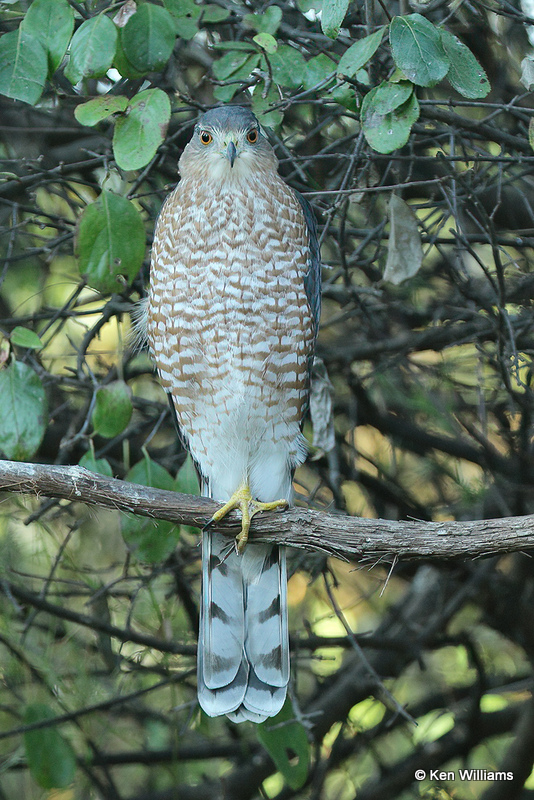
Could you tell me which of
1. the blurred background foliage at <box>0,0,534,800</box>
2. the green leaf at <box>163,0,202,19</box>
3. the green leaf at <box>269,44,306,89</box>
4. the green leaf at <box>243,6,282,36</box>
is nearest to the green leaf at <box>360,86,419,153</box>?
the blurred background foliage at <box>0,0,534,800</box>

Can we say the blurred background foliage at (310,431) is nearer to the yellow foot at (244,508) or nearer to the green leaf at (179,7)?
the green leaf at (179,7)

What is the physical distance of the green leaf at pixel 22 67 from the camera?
2.46 metres

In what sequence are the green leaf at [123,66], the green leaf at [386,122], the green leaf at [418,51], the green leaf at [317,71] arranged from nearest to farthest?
the green leaf at [418,51]
the green leaf at [386,122]
the green leaf at [123,66]
the green leaf at [317,71]

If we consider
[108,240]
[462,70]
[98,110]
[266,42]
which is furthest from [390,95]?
[108,240]

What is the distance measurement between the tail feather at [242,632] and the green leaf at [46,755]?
0.60m

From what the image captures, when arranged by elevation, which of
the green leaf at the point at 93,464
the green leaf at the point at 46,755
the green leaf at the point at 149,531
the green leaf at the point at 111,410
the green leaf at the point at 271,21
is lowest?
the green leaf at the point at 46,755

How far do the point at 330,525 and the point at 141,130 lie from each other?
1.31 metres

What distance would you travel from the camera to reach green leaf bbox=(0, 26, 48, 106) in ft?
8.05

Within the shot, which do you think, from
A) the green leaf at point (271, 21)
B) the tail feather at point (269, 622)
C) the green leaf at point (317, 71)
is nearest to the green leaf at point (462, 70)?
the green leaf at point (317, 71)

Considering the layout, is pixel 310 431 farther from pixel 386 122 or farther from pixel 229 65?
pixel 386 122

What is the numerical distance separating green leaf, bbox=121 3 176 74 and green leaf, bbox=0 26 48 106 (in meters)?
0.27

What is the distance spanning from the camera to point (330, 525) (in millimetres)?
2447

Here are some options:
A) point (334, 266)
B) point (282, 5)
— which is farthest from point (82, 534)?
point (282, 5)

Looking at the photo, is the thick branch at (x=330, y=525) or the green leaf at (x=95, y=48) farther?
the green leaf at (x=95, y=48)
